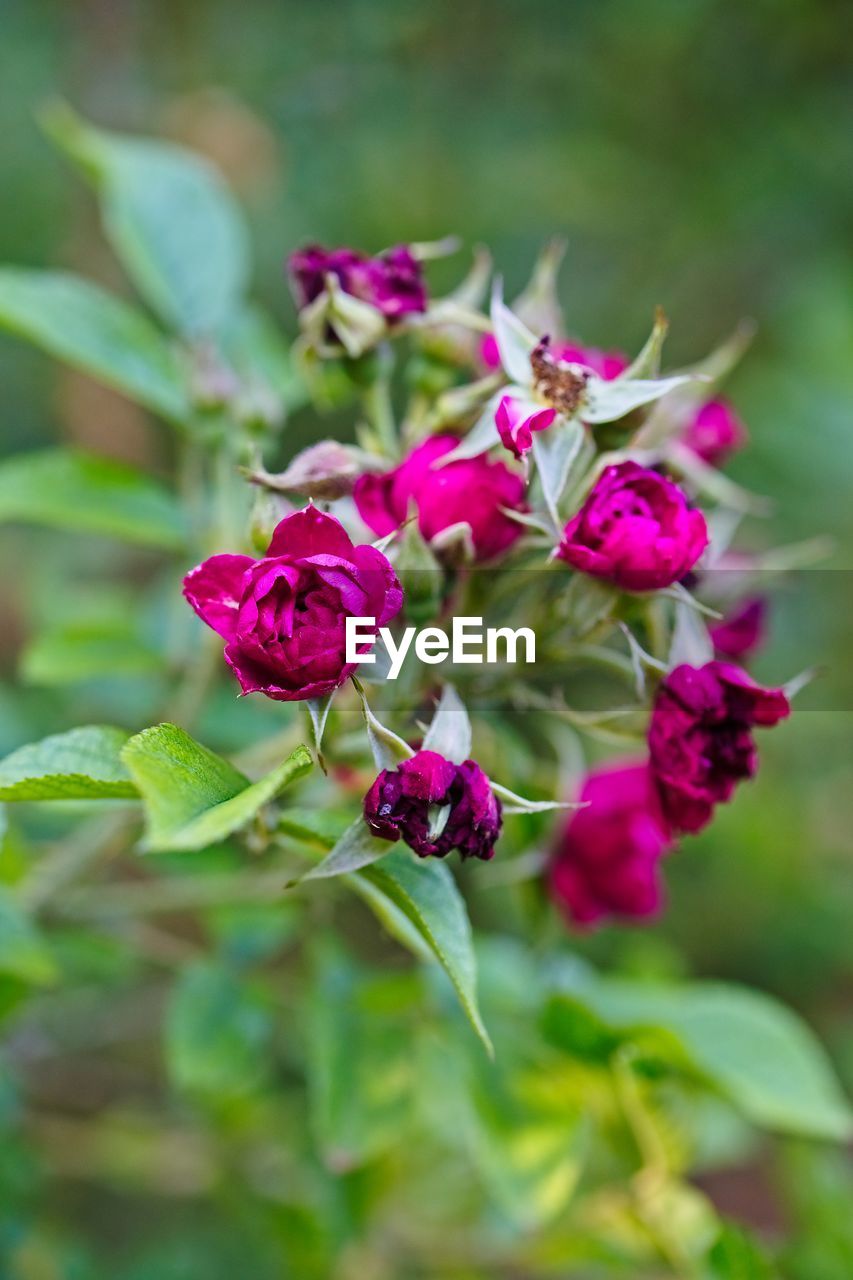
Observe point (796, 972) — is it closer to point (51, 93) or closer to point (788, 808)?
point (788, 808)

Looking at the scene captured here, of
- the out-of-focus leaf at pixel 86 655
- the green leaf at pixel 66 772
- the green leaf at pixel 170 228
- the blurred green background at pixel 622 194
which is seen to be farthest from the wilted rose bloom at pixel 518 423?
the blurred green background at pixel 622 194

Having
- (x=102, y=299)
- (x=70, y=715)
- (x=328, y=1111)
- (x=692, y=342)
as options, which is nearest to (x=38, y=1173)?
(x=328, y=1111)

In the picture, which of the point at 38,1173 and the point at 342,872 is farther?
the point at 38,1173

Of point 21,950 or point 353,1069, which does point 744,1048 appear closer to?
point 353,1069

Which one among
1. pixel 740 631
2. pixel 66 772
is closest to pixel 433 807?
pixel 66 772

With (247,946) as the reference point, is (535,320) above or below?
above
